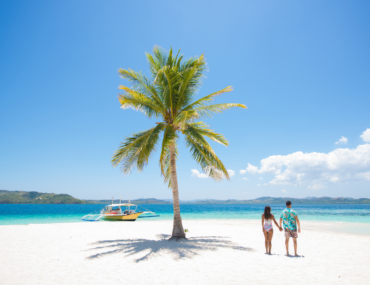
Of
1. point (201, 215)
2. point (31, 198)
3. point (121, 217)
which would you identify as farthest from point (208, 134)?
point (31, 198)

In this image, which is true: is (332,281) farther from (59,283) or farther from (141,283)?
(59,283)

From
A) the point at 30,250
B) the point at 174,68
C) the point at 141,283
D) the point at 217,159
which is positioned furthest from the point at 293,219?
the point at 30,250

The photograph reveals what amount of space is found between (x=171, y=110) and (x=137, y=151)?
2.36m

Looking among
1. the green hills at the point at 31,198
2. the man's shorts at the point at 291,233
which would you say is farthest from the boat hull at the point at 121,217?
the green hills at the point at 31,198

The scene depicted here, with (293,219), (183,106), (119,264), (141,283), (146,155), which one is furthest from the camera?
(183,106)

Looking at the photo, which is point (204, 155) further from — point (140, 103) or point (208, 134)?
point (140, 103)

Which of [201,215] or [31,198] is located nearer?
[201,215]

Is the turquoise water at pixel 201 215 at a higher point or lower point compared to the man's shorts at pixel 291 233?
lower

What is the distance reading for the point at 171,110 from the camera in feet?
32.6

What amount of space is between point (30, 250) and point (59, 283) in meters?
4.58

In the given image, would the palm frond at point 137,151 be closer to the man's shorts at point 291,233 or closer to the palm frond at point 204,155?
the palm frond at point 204,155

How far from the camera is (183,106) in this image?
10.2 meters

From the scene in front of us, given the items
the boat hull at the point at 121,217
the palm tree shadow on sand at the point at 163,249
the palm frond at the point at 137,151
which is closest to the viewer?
the palm tree shadow on sand at the point at 163,249

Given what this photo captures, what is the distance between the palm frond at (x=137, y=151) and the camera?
9.12m
